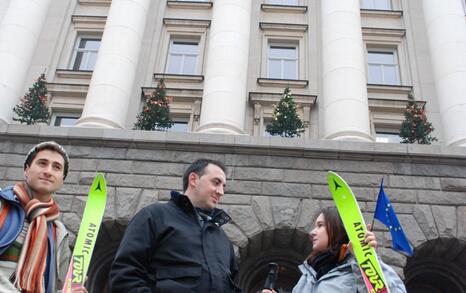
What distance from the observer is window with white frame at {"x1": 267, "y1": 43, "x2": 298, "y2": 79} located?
15.0 metres

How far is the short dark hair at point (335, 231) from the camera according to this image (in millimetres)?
3678

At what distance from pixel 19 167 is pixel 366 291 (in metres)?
8.64

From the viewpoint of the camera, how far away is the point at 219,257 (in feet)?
11.1

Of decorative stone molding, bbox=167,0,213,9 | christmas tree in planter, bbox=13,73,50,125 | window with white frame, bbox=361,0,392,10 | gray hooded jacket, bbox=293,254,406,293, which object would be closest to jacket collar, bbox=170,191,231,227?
gray hooded jacket, bbox=293,254,406,293

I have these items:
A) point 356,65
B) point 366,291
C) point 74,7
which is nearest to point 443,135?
point 356,65

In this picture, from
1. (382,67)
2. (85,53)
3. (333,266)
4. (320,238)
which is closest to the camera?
(333,266)

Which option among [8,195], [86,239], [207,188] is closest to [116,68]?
[86,239]

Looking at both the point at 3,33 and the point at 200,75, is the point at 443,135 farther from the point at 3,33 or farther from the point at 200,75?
the point at 3,33

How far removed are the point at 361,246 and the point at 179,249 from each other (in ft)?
4.45

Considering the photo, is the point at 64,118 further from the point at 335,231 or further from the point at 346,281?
the point at 346,281

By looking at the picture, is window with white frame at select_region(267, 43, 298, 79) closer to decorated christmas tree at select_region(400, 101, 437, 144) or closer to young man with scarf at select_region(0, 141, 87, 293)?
decorated christmas tree at select_region(400, 101, 437, 144)

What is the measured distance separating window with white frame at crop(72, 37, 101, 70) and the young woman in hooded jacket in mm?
13214

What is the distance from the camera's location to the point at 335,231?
3.72m

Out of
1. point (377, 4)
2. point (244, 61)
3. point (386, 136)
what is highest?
point (377, 4)
